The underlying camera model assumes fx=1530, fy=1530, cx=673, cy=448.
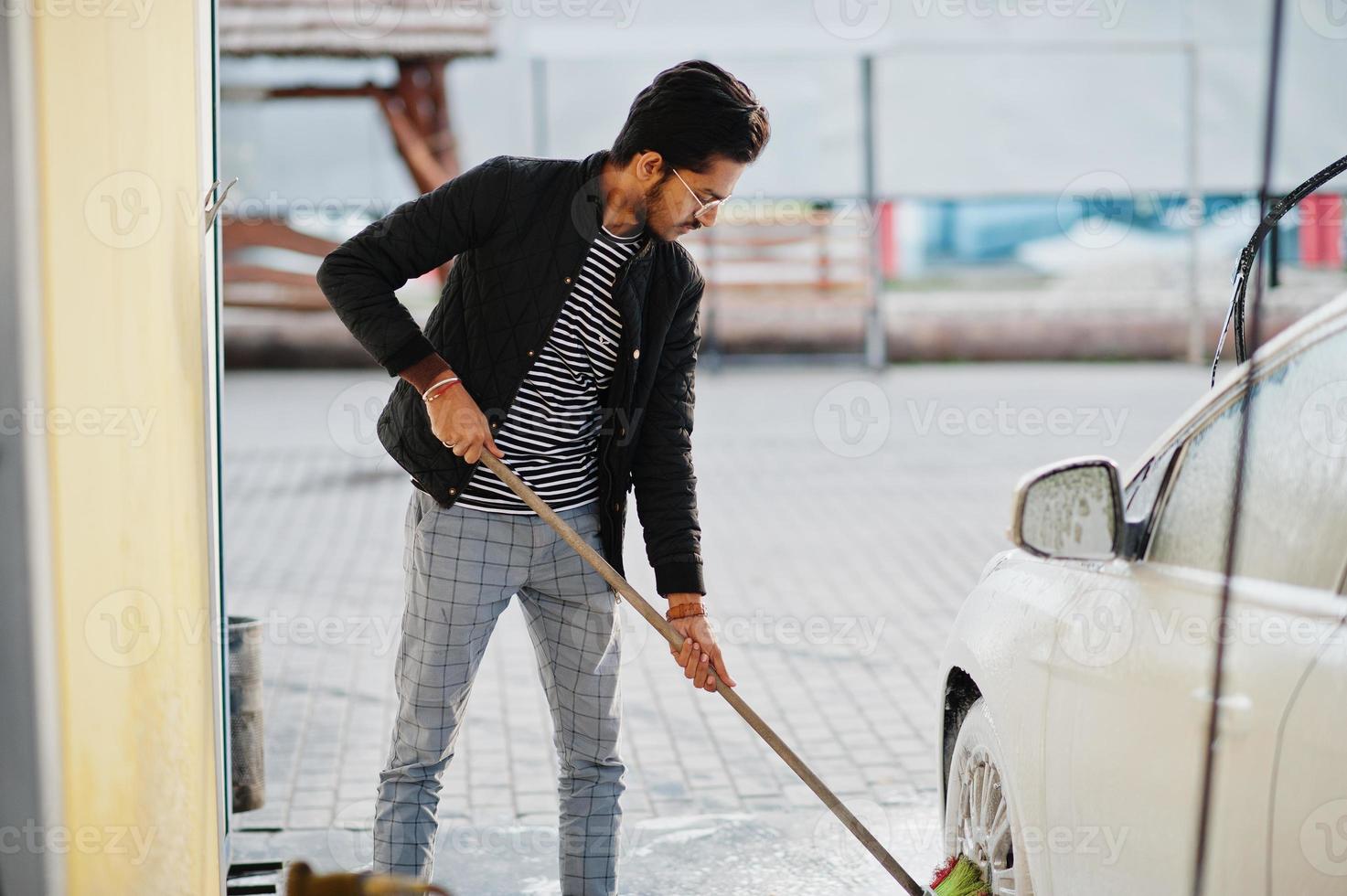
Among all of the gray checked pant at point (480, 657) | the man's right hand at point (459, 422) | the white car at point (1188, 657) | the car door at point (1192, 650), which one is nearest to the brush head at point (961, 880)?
the white car at point (1188, 657)

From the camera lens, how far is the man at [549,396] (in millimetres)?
3031

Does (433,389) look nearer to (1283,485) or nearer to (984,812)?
(984,812)

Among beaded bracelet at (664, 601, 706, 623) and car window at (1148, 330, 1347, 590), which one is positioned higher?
car window at (1148, 330, 1347, 590)

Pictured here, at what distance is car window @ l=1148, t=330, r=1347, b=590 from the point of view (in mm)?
2158

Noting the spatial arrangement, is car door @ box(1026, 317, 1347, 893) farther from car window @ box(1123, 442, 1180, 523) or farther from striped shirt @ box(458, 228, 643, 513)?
striped shirt @ box(458, 228, 643, 513)

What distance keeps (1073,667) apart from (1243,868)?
0.63 metres

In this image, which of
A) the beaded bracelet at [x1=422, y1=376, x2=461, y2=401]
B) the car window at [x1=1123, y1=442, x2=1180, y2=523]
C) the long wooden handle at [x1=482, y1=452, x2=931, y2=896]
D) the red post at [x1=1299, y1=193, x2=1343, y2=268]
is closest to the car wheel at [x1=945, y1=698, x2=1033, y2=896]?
the long wooden handle at [x1=482, y1=452, x2=931, y2=896]

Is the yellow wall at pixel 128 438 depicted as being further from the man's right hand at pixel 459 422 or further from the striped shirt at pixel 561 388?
the striped shirt at pixel 561 388

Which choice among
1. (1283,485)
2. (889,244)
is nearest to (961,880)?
(1283,485)

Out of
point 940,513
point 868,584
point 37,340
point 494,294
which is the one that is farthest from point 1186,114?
point 37,340

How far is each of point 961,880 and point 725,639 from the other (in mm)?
3708

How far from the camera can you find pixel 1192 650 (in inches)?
89.0

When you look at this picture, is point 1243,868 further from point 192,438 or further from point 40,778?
point 192,438

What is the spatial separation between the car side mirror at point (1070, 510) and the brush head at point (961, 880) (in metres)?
0.96
